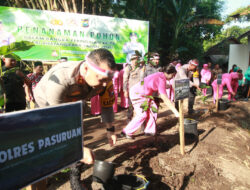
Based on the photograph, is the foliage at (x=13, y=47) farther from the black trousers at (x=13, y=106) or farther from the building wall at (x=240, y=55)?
the building wall at (x=240, y=55)

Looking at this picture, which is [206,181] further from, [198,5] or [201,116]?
[198,5]

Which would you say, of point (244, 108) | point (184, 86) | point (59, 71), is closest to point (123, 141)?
point (184, 86)

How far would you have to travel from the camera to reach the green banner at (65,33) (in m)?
5.09

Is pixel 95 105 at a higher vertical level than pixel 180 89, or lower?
lower

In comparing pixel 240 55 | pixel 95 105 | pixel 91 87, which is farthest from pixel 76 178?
pixel 240 55

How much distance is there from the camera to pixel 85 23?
5750 millimetres

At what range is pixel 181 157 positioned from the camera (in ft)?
10.1

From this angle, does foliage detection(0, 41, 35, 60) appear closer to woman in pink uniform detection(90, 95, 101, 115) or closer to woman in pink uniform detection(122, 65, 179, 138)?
woman in pink uniform detection(122, 65, 179, 138)

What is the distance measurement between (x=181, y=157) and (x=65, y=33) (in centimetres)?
460

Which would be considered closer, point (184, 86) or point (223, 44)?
point (184, 86)

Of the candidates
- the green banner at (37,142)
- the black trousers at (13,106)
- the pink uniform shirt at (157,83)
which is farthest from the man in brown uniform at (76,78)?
the pink uniform shirt at (157,83)

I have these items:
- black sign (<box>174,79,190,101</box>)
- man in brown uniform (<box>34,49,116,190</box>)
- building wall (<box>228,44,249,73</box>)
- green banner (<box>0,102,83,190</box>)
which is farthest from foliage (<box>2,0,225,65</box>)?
green banner (<box>0,102,83,190</box>)

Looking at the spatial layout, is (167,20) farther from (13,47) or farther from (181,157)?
(13,47)

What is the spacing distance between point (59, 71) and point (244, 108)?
697 cm
